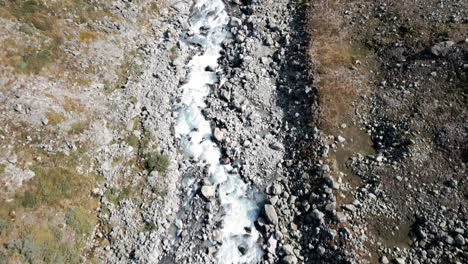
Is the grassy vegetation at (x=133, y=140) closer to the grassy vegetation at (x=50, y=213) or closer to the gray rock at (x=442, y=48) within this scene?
the grassy vegetation at (x=50, y=213)

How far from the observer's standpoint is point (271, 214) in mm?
27188

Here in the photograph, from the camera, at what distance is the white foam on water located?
87.9ft

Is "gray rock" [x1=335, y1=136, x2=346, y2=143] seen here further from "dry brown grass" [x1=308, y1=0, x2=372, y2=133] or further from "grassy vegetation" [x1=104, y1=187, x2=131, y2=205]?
"grassy vegetation" [x1=104, y1=187, x2=131, y2=205]

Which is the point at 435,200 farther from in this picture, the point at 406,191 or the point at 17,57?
the point at 17,57

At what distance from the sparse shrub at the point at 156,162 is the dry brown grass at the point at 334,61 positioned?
15460 millimetres

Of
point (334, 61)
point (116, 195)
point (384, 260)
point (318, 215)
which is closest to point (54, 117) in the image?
point (116, 195)

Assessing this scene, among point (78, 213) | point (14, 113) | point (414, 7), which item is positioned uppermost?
point (414, 7)

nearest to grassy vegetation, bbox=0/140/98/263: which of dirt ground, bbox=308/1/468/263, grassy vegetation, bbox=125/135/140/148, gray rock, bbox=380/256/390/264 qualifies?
grassy vegetation, bbox=125/135/140/148

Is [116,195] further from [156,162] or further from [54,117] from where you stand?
[54,117]

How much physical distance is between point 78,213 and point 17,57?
53.5 ft

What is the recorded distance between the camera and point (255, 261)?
2583cm

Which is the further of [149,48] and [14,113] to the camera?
[149,48]

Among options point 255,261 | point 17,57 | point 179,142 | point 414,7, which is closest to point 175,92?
point 179,142

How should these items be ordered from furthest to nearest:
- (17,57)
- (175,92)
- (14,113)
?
(175,92)
(17,57)
(14,113)
